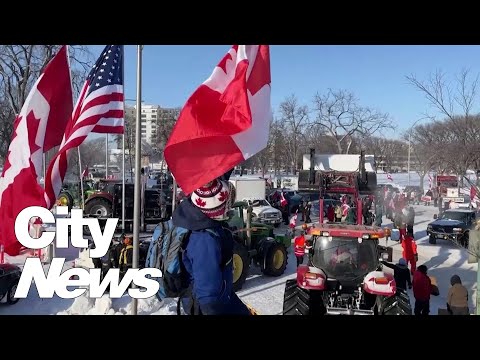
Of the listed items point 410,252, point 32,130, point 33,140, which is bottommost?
point 410,252

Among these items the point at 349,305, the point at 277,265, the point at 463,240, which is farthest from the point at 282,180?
the point at 349,305

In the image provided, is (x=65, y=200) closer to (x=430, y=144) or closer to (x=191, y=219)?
(x=430, y=144)

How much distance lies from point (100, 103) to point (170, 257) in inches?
173

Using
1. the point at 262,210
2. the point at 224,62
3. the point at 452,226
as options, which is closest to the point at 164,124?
the point at 262,210

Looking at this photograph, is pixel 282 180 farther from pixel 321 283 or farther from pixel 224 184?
pixel 224 184

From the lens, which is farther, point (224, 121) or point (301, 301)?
point (301, 301)

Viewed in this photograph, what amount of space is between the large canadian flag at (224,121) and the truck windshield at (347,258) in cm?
402

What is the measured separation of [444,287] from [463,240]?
4.96m

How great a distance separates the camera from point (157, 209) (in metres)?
16.8

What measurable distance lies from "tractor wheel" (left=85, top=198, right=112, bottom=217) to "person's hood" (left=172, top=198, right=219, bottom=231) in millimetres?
14593

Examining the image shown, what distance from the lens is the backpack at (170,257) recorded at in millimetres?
2420

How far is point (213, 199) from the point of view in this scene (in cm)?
254

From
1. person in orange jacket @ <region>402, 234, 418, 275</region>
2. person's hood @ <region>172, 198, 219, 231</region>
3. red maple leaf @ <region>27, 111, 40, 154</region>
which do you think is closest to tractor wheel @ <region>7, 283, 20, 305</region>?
red maple leaf @ <region>27, 111, 40, 154</region>

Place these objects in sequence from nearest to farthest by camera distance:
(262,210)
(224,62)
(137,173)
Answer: (224,62) → (137,173) → (262,210)
